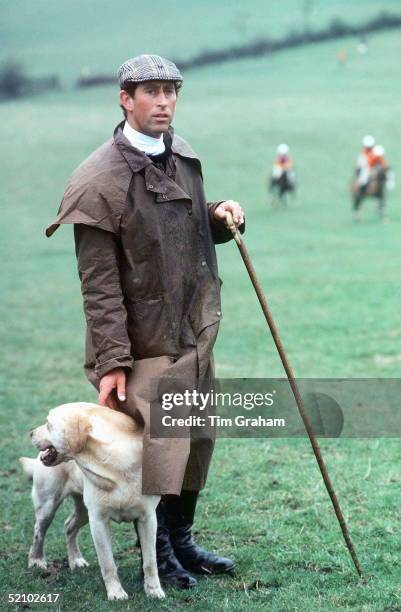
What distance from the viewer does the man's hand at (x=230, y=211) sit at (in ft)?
14.7

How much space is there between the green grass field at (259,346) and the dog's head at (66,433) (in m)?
0.59

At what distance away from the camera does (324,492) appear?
5.91 m

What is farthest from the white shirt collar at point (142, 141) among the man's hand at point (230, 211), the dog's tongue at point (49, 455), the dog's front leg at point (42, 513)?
the dog's front leg at point (42, 513)

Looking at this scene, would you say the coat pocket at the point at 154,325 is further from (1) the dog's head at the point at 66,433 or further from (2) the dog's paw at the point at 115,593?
(2) the dog's paw at the point at 115,593

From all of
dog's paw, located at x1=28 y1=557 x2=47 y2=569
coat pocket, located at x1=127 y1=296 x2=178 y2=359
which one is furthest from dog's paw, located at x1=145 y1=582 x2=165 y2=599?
coat pocket, located at x1=127 y1=296 x2=178 y2=359

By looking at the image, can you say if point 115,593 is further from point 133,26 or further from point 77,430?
point 133,26

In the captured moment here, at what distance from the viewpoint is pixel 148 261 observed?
4.37 meters

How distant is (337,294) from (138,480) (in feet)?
34.0

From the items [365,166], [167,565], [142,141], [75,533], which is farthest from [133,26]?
[167,565]

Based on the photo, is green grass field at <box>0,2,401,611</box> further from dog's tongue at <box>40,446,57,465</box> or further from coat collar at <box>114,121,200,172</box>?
coat collar at <box>114,121,200,172</box>

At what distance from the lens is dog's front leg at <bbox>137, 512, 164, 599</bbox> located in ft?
14.2

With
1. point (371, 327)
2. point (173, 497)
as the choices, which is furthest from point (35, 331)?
point (173, 497)

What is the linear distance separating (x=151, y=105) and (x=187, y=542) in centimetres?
174

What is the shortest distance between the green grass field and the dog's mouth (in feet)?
1.79
